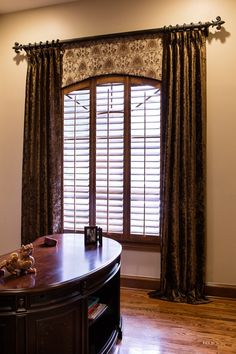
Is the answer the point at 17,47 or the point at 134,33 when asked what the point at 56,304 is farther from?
the point at 17,47

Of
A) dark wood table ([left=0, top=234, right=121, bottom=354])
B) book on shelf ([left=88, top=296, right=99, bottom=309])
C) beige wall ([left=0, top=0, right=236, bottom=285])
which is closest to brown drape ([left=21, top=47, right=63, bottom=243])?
beige wall ([left=0, top=0, right=236, bottom=285])

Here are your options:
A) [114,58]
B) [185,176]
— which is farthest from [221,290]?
[114,58]

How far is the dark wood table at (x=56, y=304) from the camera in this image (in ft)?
5.50

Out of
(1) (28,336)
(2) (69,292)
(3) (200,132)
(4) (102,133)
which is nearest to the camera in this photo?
(1) (28,336)

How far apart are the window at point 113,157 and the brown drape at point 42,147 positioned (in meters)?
0.13

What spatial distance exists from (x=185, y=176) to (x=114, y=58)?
5.29ft

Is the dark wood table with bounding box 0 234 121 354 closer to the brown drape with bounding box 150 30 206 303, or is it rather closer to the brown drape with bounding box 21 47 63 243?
the brown drape with bounding box 150 30 206 303

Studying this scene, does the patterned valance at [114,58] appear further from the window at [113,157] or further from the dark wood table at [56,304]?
the dark wood table at [56,304]

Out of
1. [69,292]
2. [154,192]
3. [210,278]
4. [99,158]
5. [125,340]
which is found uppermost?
[99,158]

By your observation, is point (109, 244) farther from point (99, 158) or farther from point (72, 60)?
point (72, 60)

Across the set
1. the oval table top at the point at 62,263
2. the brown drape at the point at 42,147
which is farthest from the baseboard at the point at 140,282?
the oval table top at the point at 62,263

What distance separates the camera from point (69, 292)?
1882 mm

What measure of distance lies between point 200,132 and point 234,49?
3.13ft

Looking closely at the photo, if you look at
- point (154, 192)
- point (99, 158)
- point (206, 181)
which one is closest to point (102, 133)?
point (99, 158)
